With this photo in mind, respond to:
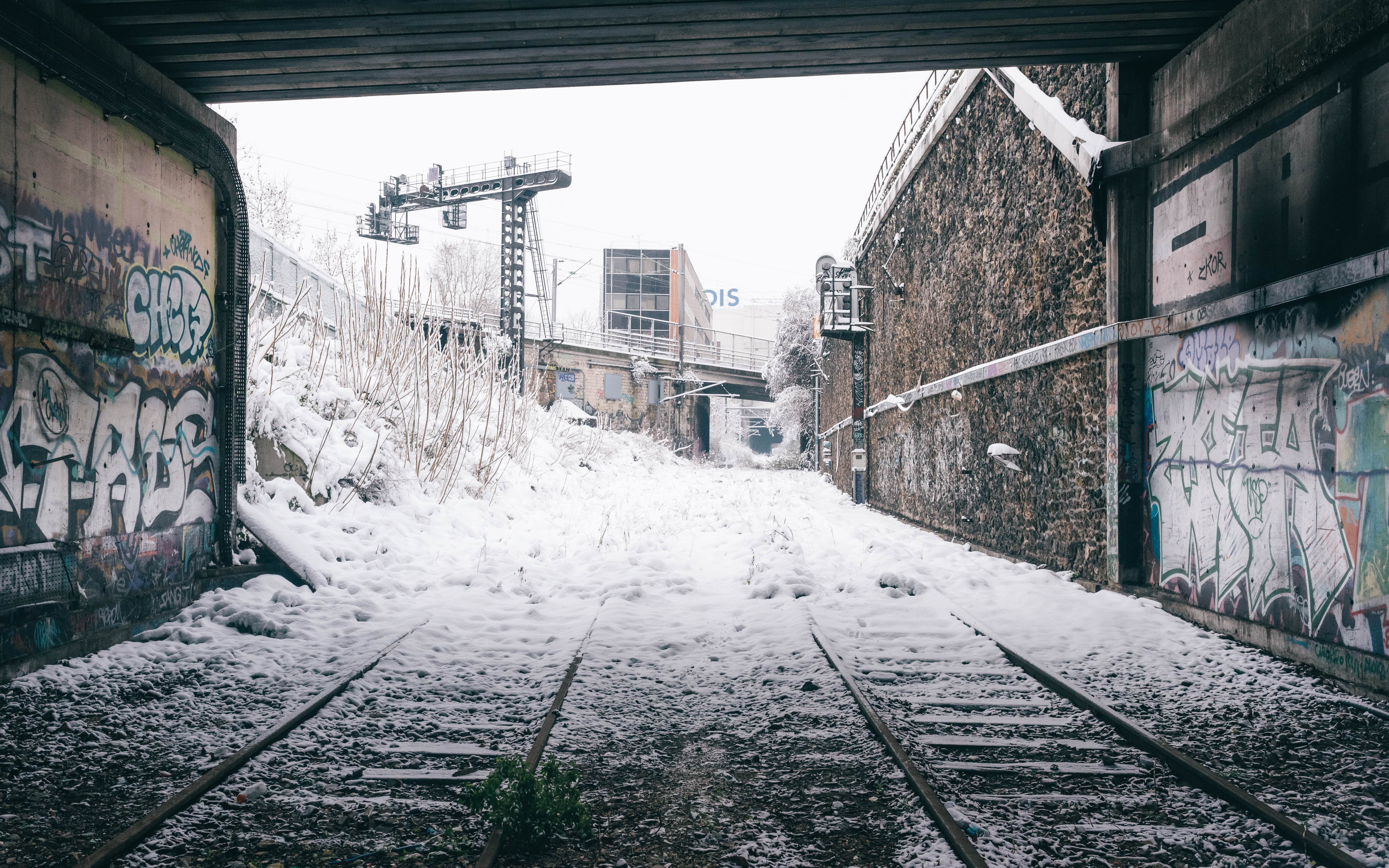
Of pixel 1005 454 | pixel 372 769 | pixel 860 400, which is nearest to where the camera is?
pixel 372 769

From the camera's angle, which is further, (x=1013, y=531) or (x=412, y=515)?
(x=412, y=515)

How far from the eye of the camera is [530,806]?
11.0 ft

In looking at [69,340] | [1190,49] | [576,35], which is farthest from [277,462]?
[1190,49]

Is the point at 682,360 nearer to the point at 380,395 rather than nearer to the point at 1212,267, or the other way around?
the point at 380,395

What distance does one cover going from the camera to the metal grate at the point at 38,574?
17.0ft

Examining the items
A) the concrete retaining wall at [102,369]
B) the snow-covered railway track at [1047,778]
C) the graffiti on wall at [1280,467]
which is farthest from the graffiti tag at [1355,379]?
the concrete retaining wall at [102,369]

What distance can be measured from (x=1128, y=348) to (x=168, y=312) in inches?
359

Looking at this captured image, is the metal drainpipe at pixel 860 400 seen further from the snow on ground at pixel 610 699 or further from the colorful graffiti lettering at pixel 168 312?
the colorful graffiti lettering at pixel 168 312

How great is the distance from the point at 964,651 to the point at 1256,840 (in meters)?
3.02

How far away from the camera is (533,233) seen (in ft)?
124

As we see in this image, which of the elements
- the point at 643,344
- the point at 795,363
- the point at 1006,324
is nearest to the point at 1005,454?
the point at 1006,324

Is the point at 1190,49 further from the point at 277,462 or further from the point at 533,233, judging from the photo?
the point at 533,233

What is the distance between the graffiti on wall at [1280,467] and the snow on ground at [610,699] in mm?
519

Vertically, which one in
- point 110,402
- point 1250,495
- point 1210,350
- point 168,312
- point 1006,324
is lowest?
point 1250,495
